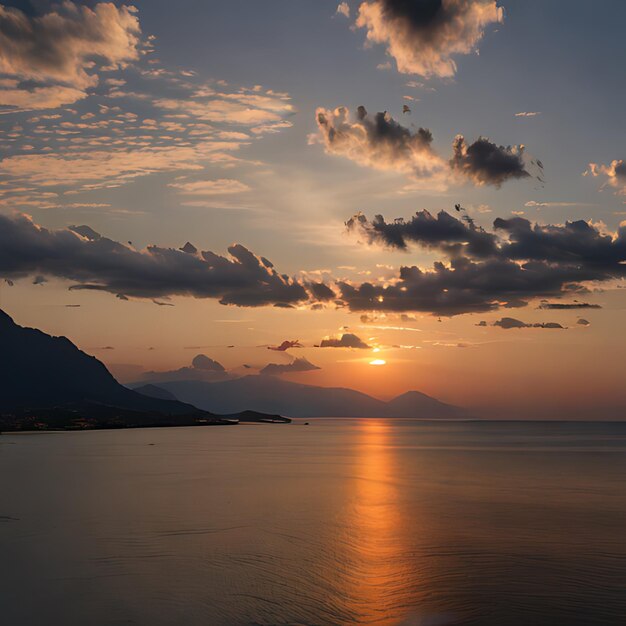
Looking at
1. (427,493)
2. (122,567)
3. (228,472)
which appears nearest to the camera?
(122,567)

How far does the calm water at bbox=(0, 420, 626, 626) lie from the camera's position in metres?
30.7

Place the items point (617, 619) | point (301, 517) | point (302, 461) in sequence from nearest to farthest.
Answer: point (617, 619) < point (301, 517) < point (302, 461)

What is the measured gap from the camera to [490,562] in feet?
130

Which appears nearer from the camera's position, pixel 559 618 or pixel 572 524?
pixel 559 618

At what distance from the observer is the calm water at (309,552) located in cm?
3069

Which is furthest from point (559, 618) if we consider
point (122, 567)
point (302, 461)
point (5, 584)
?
point (302, 461)

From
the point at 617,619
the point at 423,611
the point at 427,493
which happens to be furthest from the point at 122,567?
the point at 427,493

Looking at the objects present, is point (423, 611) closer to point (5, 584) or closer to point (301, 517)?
point (5, 584)

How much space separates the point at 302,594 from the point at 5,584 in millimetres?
17151

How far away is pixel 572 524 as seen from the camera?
5350 cm

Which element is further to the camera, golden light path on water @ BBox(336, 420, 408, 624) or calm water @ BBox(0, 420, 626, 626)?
golden light path on water @ BBox(336, 420, 408, 624)

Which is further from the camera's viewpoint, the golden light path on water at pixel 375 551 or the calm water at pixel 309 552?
the golden light path on water at pixel 375 551

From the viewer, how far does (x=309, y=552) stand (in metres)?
43.8

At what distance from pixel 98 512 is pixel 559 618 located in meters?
45.3
